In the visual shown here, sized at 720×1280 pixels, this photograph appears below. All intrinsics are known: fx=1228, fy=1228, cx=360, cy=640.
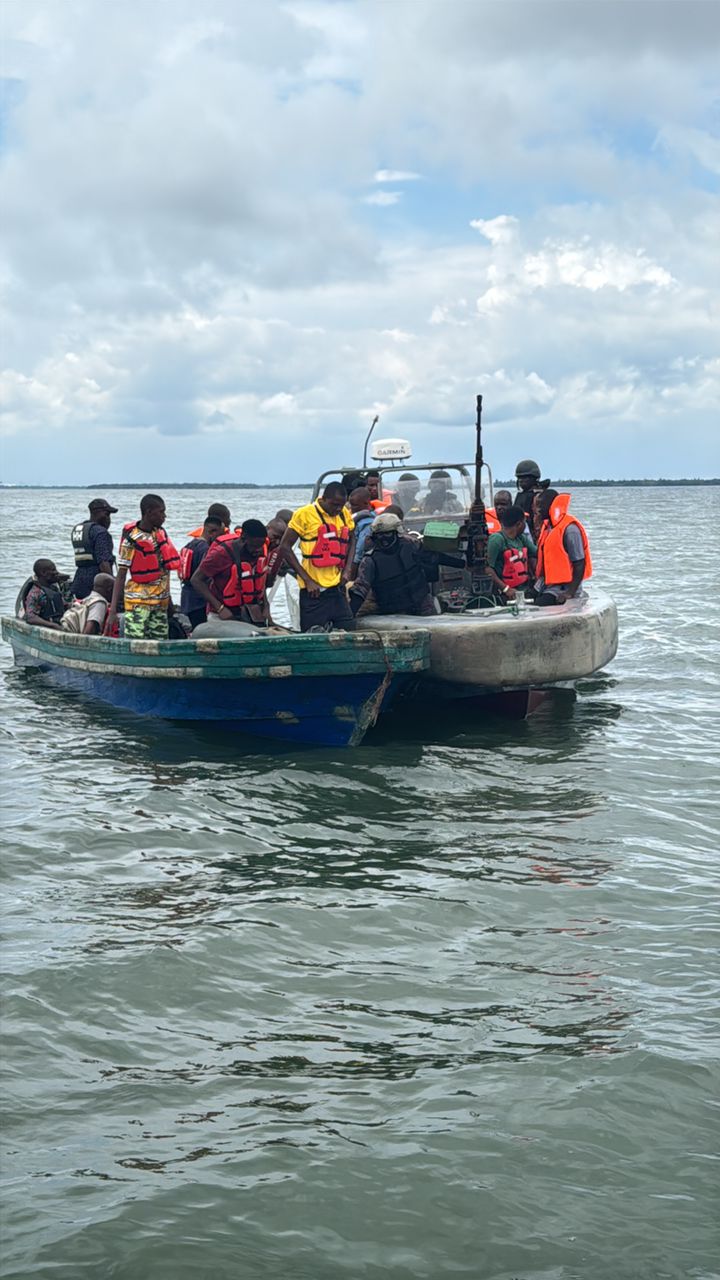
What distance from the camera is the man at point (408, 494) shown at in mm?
12438

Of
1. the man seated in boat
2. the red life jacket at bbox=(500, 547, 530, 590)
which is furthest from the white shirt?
the red life jacket at bbox=(500, 547, 530, 590)

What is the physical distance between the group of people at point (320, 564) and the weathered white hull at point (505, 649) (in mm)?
471

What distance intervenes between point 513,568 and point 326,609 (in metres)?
2.20

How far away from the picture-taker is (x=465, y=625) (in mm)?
9453

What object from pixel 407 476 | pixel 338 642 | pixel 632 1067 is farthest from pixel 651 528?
pixel 632 1067

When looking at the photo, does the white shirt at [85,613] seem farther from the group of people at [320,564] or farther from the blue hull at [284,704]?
the blue hull at [284,704]

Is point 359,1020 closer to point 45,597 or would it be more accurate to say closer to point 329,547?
point 329,547

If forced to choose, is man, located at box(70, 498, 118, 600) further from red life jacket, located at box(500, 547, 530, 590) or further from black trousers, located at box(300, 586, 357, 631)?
red life jacket, located at box(500, 547, 530, 590)

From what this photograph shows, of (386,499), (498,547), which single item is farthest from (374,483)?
(498,547)

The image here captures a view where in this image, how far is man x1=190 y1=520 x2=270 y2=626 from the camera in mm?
9789

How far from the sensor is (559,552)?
10906mm

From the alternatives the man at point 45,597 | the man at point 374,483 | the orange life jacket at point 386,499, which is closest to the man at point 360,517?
the orange life jacket at point 386,499

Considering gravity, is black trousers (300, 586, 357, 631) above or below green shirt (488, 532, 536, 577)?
below

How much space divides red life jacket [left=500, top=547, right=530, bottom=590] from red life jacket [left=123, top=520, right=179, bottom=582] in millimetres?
2998
